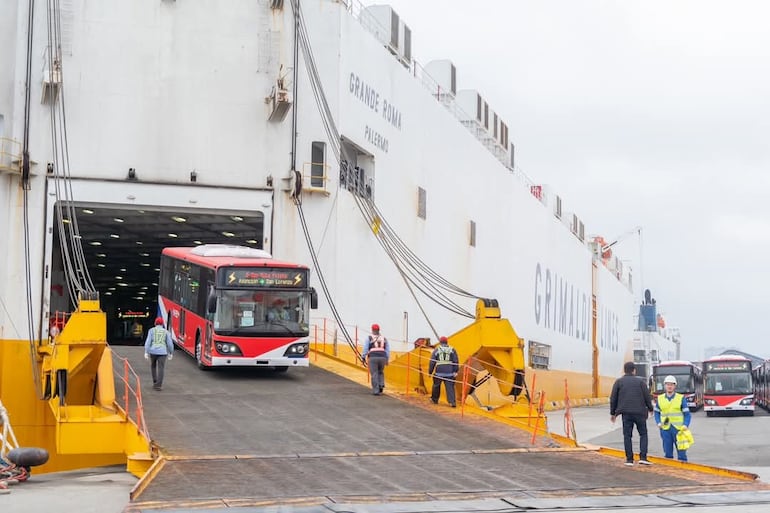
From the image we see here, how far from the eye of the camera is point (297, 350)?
23969 millimetres

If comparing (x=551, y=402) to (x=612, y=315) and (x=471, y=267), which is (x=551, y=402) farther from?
(x=612, y=315)

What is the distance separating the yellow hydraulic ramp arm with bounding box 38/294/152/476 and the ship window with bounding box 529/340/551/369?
31652 millimetres

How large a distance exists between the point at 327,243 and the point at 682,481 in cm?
1897

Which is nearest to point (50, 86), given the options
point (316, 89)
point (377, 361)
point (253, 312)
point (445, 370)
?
point (316, 89)

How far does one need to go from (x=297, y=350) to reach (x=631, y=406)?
33.2 ft

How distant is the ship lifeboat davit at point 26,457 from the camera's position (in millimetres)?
15578

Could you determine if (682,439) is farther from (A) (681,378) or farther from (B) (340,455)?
(A) (681,378)

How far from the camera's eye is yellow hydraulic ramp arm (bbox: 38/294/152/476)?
17.5 meters

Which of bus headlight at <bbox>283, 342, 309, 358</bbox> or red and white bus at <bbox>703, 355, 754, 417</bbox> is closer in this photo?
bus headlight at <bbox>283, 342, 309, 358</bbox>

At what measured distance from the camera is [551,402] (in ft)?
167

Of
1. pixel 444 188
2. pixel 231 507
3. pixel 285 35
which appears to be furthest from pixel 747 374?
pixel 231 507

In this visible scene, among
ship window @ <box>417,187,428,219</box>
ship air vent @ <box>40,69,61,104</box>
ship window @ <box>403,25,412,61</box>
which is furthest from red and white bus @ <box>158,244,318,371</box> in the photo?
ship window @ <box>403,25,412,61</box>

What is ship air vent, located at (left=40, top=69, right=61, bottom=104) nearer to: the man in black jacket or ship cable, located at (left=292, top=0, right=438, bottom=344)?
ship cable, located at (left=292, top=0, right=438, bottom=344)

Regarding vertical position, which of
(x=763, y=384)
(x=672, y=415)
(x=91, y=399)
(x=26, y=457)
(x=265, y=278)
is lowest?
(x=763, y=384)
